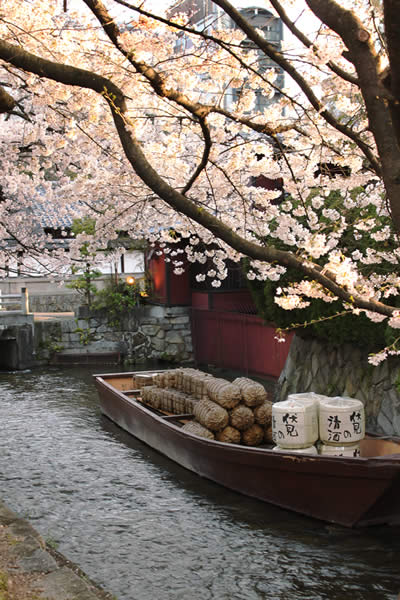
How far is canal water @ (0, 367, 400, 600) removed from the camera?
7625 mm

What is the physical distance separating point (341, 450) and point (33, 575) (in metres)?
4.99

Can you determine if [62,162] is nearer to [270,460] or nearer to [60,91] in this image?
[60,91]

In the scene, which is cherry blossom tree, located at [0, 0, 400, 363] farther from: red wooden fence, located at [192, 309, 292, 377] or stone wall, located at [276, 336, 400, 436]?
red wooden fence, located at [192, 309, 292, 377]

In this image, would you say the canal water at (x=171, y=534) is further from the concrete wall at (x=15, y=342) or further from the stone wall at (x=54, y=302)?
the stone wall at (x=54, y=302)

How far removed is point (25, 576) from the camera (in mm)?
5398

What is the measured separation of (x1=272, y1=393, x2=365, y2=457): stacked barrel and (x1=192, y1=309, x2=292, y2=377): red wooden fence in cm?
802

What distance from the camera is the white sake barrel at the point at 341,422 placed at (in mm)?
9156

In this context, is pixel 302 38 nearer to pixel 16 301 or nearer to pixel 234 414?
pixel 234 414

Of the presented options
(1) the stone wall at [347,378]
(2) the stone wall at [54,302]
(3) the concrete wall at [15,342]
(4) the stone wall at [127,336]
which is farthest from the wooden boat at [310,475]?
(2) the stone wall at [54,302]

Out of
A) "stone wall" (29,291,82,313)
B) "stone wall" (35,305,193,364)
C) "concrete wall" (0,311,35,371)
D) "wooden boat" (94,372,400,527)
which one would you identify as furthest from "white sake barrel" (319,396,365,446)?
"stone wall" (29,291,82,313)

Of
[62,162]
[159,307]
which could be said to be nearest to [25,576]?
[62,162]

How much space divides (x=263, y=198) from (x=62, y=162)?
4286mm

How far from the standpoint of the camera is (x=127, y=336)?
939 inches

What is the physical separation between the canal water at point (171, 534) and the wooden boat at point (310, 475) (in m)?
0.18
